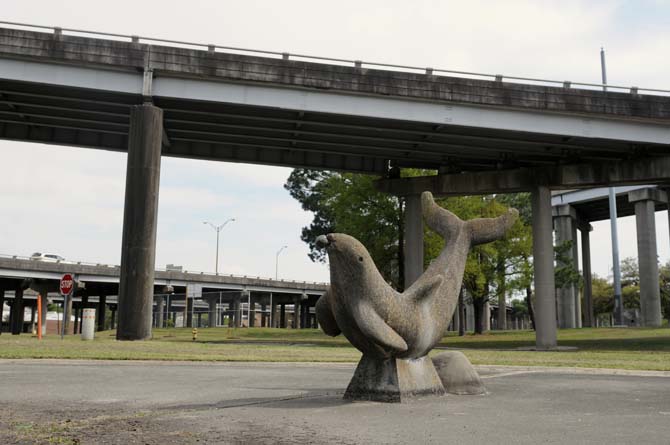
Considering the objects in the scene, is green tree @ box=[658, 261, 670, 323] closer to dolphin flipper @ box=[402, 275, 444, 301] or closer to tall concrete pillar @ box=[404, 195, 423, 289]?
tall concrete pillar @ box=[404, 195, 423, 289]

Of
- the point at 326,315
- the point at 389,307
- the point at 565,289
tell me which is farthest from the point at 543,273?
the point at 565,289

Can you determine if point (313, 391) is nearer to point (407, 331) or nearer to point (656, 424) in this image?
point (407, 331)

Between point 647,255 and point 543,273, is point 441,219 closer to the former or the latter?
point 543,273

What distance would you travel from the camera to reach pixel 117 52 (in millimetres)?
29812

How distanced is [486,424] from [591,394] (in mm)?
4398

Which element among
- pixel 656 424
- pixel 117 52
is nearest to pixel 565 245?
pixel 117 52

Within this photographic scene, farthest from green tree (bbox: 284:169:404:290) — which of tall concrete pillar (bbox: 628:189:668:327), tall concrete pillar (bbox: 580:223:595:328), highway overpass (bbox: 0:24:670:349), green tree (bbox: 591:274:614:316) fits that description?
green tree (bbox: 591:274:614:316)

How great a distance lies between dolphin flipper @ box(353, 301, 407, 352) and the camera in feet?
30.6

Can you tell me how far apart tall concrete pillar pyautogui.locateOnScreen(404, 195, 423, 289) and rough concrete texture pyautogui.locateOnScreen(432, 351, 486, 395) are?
96.0ft

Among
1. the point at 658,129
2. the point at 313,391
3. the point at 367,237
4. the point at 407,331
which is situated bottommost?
the point at 313,391

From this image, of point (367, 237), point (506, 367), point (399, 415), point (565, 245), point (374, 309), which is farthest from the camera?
point (565, 245)

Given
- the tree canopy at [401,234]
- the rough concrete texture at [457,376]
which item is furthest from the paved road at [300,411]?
the tree canopy at [401,234]

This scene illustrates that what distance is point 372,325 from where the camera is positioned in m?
9.35

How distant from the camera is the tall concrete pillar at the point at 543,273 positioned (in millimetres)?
35844
